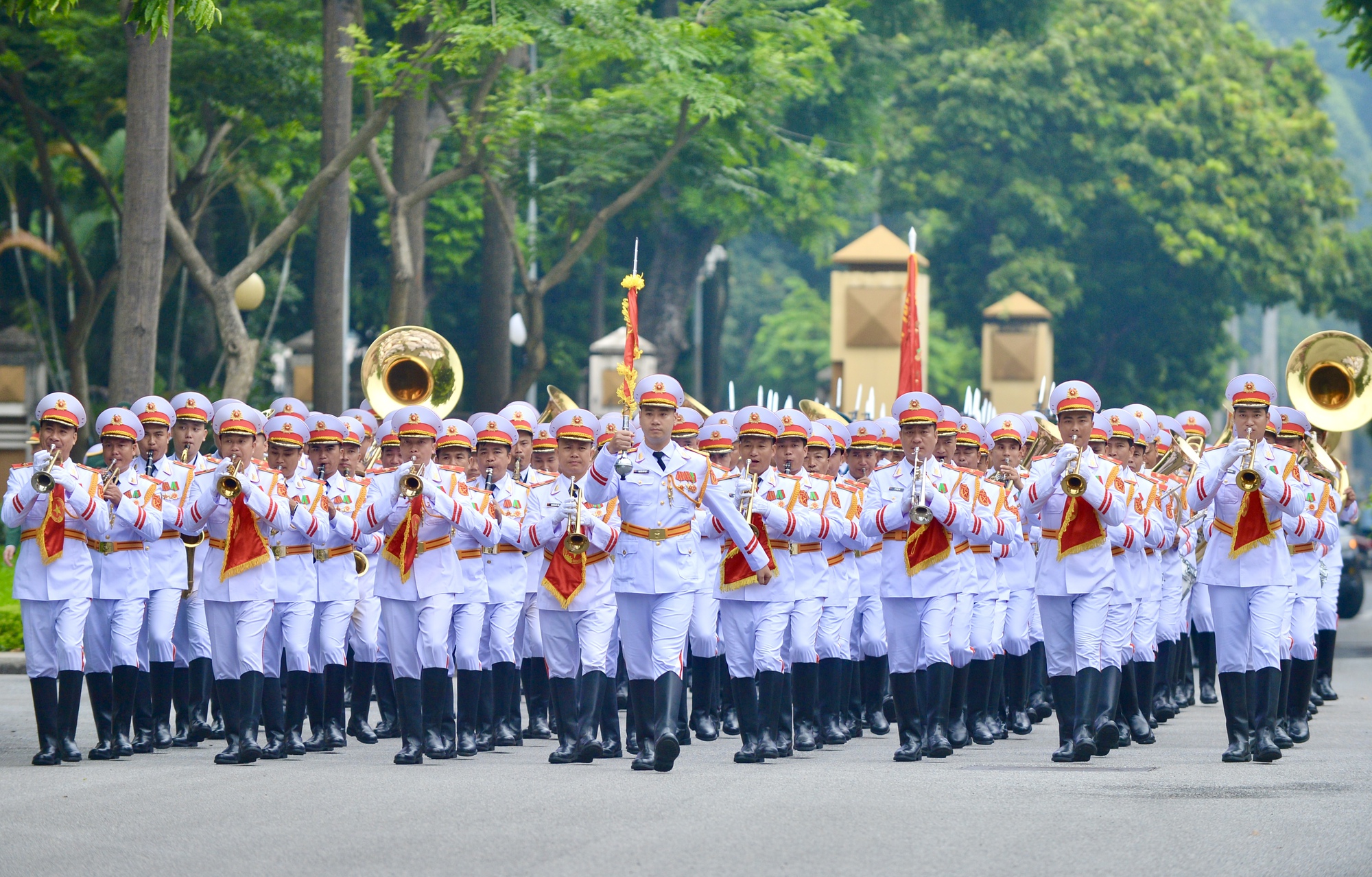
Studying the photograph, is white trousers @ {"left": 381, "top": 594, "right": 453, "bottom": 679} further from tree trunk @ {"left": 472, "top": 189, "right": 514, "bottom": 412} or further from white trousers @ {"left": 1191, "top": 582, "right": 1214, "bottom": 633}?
tree trunk @ {"left": 472, "top": 189, "right": 514, "bottom": 412}

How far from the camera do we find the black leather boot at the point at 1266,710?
1222 centimetres

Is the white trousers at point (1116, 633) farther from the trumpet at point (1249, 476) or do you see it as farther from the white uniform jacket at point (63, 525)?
the white uniform jacket at point (63, 525)

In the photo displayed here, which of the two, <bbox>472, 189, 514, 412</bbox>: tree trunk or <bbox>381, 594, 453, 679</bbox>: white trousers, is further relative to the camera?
<bbox>472, 189, 514, 412</bbox>: tree trunk

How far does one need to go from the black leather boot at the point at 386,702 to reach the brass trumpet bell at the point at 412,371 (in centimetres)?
420

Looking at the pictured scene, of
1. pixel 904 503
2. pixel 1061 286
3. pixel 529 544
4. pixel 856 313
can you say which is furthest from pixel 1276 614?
pixel 1061 286

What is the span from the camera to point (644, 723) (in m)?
11.9

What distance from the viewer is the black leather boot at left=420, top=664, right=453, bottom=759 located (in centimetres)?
1249

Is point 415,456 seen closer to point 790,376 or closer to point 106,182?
point 106,182

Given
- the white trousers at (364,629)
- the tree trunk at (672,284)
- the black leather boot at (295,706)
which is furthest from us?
the tree trunk at (672,284)

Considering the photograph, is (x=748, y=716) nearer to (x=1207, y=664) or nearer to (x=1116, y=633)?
(x=1116, y=633)

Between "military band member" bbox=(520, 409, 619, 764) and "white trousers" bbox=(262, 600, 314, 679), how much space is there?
1.38 meters

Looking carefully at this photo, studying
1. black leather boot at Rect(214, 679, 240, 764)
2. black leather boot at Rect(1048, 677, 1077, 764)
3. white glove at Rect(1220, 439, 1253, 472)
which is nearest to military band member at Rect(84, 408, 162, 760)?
black leather boot at Rect(214, 679, 240, 764)

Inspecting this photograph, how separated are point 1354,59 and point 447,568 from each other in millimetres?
9301

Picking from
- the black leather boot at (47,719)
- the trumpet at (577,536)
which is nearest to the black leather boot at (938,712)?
the trumpet at (577,536)
